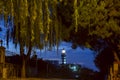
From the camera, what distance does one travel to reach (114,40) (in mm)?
19797

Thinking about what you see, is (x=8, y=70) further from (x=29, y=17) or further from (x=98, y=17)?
(x=29, y=17)

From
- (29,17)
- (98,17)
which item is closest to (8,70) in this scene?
(98,17)

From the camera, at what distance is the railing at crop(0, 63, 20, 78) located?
104ft

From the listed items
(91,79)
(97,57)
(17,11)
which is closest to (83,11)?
(17,11)

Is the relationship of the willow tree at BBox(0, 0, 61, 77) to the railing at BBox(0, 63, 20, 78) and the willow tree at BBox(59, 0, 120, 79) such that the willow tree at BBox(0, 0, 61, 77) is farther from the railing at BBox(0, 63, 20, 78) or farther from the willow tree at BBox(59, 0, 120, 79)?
the railing at BBox(0, 63, 20, 78)

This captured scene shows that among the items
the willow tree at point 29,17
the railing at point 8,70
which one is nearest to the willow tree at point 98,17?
the willow tree at point 29,17

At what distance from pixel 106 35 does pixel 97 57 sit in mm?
12829

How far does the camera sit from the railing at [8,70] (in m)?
31.6

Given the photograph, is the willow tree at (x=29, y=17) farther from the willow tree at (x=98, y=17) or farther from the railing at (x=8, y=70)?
the railing at (x=8, y=70)

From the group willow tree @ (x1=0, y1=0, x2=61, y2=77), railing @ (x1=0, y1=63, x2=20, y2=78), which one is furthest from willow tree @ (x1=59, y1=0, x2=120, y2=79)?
railing @ (x1=0, y1=63, x2=20, y2=78)

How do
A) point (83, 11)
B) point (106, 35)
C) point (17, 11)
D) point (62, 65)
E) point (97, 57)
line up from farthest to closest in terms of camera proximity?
point (62, 65) → point (97, 57) → point (106, 35) → point (83, 11) → point (17, 11)

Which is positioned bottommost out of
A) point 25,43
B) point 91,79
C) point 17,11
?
point 91,79

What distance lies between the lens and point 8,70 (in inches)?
1352

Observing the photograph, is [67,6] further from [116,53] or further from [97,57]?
[97,57]
